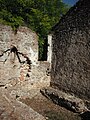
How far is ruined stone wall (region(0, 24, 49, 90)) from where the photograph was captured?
9.90 metres

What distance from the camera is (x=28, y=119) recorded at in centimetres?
336

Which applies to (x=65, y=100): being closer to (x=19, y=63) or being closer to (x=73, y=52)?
(x=73, y=52)

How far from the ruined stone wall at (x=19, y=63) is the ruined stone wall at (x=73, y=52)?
0.81m

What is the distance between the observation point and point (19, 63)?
10.6 meters

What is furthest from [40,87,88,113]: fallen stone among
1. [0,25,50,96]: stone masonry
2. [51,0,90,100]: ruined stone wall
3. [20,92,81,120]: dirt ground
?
[0,25,50,96]: stone masonry

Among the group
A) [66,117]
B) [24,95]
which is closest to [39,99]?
[24,95]

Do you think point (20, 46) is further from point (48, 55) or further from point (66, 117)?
point (66, 117)

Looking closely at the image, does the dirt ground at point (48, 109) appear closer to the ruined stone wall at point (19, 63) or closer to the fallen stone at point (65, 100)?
the fallen stone at point (65, 100)

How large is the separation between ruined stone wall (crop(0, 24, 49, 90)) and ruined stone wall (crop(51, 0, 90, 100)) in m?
0.81

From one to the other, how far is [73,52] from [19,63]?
99.3 inches

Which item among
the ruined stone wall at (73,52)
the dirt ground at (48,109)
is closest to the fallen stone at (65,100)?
the dirt ground at (48,109)

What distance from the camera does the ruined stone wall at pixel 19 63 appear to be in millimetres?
9900

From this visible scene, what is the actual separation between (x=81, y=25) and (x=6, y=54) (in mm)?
3461

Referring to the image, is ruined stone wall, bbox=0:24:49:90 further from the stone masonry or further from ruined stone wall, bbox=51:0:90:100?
ruined stone wall, bbox=51:0:90:100
